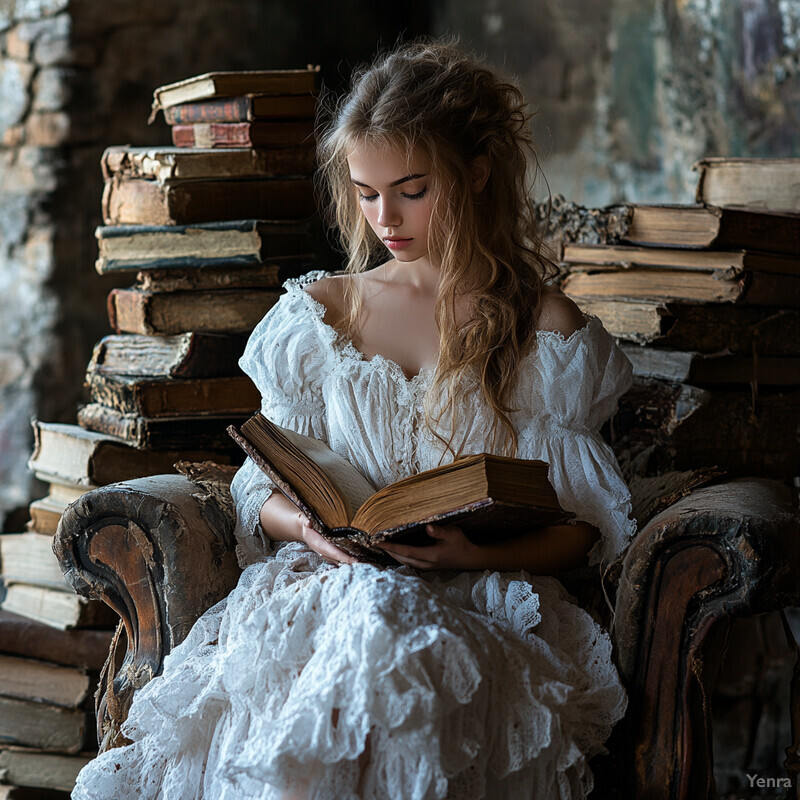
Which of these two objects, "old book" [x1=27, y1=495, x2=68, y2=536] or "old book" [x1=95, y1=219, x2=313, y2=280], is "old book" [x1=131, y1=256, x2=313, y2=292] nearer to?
"old book" [x1=95, y1=219, x2=313, y2=280]

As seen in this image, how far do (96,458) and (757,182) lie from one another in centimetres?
187

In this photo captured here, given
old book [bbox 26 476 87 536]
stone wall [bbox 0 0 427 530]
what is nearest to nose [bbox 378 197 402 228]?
old book [bbox 26 476 87 536]

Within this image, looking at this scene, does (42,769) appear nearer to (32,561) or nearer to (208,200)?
(32,561)

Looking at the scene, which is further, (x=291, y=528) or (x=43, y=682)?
(x=43, y=682)

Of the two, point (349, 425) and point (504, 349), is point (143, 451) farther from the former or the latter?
point (504, 349)

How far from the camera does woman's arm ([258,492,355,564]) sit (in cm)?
165

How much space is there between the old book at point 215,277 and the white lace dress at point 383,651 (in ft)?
1.71

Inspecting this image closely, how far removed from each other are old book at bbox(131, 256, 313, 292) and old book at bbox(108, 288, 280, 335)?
15mm

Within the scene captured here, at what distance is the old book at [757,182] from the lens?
257 centimetres

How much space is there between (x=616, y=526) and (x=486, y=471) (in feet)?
1.56

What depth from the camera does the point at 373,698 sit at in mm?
1297

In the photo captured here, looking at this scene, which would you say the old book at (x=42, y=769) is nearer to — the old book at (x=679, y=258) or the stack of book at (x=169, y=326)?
the stack of book at (x=169, y=326)

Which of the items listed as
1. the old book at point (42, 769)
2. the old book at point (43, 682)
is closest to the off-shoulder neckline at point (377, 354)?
the old book at point (43, 682)

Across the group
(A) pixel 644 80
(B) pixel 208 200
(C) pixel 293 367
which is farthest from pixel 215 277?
(A) pixel 644 80
